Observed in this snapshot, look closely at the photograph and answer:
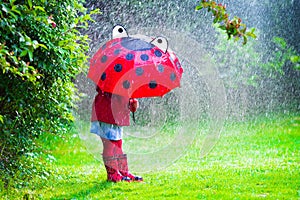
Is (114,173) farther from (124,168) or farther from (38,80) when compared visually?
(38,80)

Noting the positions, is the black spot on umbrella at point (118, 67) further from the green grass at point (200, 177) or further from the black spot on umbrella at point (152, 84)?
the green grass at point (200, 177)

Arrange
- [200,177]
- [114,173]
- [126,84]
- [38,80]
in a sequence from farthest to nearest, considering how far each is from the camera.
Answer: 1. [200,177]
2. [114,173]
3. [126,84]
4. [38,80]

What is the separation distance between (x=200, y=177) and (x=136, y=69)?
1493 mm

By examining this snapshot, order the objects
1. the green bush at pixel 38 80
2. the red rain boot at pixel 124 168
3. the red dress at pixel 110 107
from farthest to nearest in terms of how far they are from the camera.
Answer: the red rain boot at pixel 124 168
the red dress at pixel 110 107
the green bush at pixel 38 80

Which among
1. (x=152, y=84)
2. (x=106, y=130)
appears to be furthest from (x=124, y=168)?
(x=152, y=84)

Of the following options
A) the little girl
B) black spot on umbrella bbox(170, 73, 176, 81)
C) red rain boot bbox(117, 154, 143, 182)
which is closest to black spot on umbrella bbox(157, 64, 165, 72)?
black spot on umbrella bbox(170, 73, 176, 81)

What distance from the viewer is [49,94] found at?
4.61 m

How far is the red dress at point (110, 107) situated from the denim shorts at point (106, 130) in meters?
0.06

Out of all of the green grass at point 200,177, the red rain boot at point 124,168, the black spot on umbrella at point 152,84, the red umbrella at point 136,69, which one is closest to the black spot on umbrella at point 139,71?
the red umbrella at point 136,69

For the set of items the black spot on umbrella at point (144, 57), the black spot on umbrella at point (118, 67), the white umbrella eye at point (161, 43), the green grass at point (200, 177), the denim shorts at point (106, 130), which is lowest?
the green grass at point (200, 177)

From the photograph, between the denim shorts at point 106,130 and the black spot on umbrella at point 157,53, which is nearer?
the black spot on umbrella at point 157,53

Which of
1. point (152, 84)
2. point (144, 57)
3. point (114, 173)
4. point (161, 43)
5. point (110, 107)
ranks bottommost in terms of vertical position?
point (114, 173)

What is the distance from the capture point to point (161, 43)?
4980 millimetres

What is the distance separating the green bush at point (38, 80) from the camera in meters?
3.97
